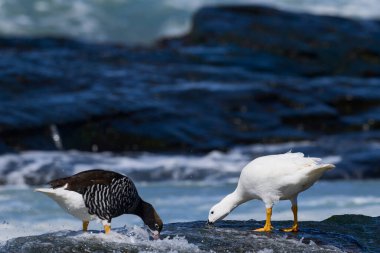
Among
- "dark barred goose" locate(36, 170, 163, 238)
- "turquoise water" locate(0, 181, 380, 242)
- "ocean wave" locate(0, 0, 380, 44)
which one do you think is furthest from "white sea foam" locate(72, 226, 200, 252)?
"ocean wave" locate(0, 0, 380, 44)

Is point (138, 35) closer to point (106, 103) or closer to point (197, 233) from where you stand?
point (106, 103)

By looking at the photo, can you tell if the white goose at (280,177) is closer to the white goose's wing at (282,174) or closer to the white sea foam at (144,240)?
the white goose's wing at (282,174)

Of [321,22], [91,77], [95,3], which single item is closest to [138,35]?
[95,3]

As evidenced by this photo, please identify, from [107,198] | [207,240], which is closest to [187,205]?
[107,198]

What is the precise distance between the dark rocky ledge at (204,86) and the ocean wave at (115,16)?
8.19 metres

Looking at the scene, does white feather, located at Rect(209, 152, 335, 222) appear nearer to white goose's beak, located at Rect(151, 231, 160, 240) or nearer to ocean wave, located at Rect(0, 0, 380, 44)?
white goose's beak, located at Rect(151, 231, 160, 240)

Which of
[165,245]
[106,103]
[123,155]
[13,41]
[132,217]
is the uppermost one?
[13,41]

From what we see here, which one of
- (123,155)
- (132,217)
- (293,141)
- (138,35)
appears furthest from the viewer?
(138,35)

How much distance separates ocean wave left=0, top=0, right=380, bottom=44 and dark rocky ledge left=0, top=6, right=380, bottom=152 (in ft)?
26.9

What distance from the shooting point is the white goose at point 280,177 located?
7.13 m

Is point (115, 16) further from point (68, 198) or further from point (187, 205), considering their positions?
point (68, 198)

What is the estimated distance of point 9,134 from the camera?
14.5 m

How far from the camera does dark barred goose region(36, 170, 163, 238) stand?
695 centimetres

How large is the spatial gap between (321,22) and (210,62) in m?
4.32
